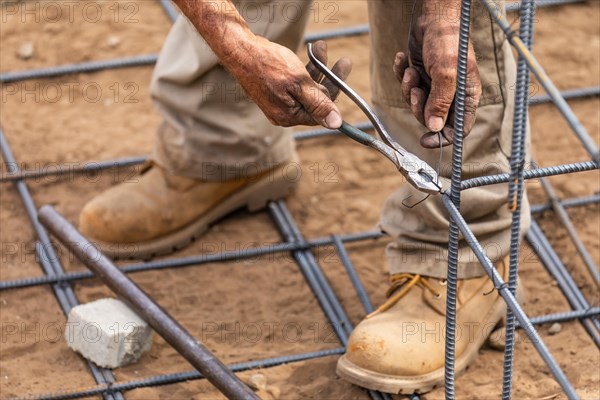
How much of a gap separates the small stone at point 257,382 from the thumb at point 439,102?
0.71 m

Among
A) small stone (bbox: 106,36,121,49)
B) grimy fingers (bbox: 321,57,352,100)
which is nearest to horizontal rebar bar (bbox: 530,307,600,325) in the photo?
grimy fingers (bbox: 321,57,352,100)

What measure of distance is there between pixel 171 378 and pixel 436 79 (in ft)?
2.87

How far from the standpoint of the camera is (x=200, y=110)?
268cm

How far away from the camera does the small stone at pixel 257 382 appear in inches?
90.5

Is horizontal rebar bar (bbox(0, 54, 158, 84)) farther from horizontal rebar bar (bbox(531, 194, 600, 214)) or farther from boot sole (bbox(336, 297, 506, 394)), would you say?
boot sole (bbox(336, 297, 506, 394))

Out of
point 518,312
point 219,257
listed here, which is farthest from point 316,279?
point 518,312

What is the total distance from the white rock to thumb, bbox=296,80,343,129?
0.76 meters

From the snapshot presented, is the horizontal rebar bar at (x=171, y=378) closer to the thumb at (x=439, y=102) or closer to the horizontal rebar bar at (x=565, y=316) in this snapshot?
the horizontal rebar bar at (x=565, y=316)

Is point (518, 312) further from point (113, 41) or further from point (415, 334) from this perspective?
point (113, 41)

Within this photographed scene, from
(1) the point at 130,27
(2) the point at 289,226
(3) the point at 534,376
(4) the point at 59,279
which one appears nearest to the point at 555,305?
(3) the point at 534,376

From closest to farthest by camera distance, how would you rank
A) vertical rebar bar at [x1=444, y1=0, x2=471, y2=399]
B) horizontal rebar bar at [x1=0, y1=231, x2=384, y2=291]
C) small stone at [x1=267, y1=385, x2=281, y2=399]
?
vertical rebar bar at [x1=444, y1=0, x2=471, y2=399] < small stone at [x1=267, y1=385, x2=281, y2=399] < horizontal rebar bar at [x1=0, y1=231, x2=384, y2=291]

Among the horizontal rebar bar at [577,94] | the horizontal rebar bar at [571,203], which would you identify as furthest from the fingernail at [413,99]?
the horizontal rebar bar at [577,94]

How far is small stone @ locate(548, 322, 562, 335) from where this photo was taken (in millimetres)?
2461

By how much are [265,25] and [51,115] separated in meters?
1.02
